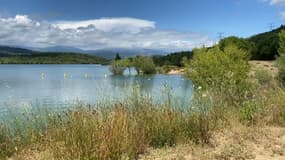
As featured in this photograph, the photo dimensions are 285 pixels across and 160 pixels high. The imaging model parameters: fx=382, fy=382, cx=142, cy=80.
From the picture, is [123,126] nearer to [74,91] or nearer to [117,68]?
[74,91]

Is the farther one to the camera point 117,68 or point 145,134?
point 117,68

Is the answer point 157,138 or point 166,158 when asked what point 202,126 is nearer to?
point 157,138

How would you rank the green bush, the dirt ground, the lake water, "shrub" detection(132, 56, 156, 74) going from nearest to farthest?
the dirt ground
the lake water
the green bush
"shrub" detection(132, 56, 156, 74)

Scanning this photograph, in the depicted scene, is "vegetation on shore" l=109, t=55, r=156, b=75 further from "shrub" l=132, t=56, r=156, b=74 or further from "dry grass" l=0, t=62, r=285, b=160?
"dry grass" l=0, t=62, r=285, b=160

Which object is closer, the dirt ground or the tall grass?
the tall grass

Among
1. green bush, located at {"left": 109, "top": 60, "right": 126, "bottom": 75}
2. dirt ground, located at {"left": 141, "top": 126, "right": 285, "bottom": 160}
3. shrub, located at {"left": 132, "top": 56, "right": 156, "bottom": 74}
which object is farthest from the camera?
shrub, located at {"left": 132, "top": 56, "right": 156, "bottom": 74}

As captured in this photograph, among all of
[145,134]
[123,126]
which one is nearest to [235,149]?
[145,134]

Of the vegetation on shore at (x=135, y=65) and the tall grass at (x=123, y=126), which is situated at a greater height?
the tall grass at (x=123, y=126)

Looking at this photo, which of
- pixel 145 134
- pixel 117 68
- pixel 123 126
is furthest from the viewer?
pixel 117 68

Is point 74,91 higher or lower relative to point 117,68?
higher

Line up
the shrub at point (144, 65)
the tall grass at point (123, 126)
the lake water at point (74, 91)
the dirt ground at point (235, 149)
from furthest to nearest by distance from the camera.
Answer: the shrub at point (144, 65) < the lake water at point (74, 91) < the dirt ground at point (235, 149) < the tall grass at point (123, 126)

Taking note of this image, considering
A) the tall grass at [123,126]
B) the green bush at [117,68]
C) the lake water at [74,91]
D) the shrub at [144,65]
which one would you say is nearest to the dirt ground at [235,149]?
the tall grass at [123,126]

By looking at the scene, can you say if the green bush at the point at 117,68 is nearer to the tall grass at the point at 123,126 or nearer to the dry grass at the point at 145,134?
the tall grass at the point at 123,126

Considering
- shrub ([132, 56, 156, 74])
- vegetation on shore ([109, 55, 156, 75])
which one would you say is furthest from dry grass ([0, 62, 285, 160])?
shrub ([132, 56, 156, 74])
